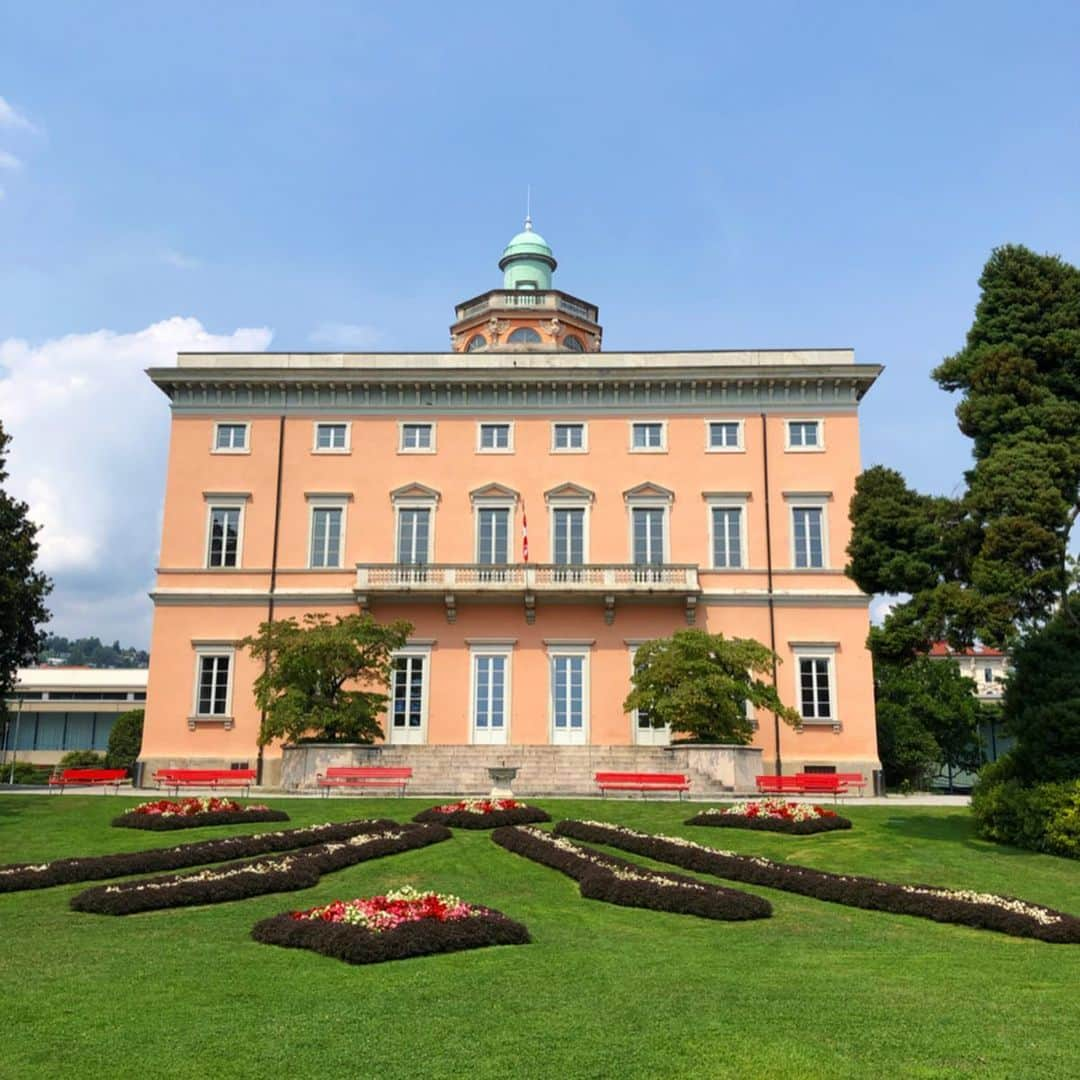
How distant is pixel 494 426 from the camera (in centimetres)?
3669

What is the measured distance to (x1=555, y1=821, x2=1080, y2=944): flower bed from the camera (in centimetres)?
1162

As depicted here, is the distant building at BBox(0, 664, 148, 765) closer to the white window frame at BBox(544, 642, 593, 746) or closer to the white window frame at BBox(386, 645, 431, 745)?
the white window frame at BBox(386, 645, 431, 745)

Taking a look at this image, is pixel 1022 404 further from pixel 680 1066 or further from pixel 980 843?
pixel 680 1066

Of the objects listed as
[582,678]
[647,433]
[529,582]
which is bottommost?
[582,678]

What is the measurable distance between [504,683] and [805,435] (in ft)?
43.3

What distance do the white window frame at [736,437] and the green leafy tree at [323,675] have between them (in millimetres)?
12669

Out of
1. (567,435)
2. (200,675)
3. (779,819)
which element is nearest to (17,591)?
(200,675)

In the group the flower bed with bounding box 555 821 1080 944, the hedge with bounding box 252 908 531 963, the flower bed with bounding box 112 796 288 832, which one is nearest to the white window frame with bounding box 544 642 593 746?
the flower bed with bounding box 112 796 288 832

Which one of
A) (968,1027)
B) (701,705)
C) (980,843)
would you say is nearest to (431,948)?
(968,1027)

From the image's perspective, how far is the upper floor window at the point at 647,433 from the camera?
36.4 metres

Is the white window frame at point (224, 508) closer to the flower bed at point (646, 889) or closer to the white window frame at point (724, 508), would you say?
the white window frame at point (724, 508)

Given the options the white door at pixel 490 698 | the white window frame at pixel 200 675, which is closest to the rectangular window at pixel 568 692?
the white door at pixel 490 698

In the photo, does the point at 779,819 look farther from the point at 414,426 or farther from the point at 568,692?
the point at 414,426

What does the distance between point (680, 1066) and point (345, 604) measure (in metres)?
29.1
